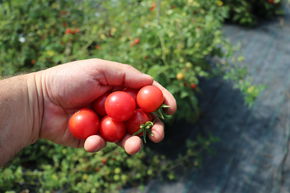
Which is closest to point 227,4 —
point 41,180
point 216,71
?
point 216,71

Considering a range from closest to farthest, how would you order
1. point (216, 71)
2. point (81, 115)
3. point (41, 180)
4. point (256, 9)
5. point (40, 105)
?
point (81, 115) → point (40, 105) → point (41, 180) → point (216, 71) → point (256, 9)

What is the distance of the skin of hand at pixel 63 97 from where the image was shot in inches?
59.5

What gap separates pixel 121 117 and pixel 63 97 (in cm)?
40

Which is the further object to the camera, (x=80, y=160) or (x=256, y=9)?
(x=256, y=9)

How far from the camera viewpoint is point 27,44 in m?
2.81

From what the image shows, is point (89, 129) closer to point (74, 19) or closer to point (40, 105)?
point (40, 105)

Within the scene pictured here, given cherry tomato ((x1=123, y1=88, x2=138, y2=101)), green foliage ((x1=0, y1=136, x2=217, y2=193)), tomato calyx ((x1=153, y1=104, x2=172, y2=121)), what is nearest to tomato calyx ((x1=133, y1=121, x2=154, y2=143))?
tomato calyx ((x1=153, y1=104, x2=172, y2=121))

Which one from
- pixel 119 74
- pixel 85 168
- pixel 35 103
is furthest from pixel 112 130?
pixel 85 168

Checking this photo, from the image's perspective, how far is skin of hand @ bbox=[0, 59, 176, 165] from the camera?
1.51m

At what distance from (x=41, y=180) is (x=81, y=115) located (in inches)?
→ 41.2

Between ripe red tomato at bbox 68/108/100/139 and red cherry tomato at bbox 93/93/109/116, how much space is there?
0.26 ft

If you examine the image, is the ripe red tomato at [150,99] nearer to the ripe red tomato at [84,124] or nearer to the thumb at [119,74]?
the thumb at [119,74]

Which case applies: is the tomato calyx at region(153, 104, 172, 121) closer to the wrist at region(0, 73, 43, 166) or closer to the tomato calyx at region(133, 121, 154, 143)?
the tomato calyx at region(133, 121, 154, 143)

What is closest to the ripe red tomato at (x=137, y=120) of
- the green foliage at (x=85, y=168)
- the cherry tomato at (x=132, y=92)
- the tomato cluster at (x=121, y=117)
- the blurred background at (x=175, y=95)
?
the tomato cluster at (x=121, y=117)
